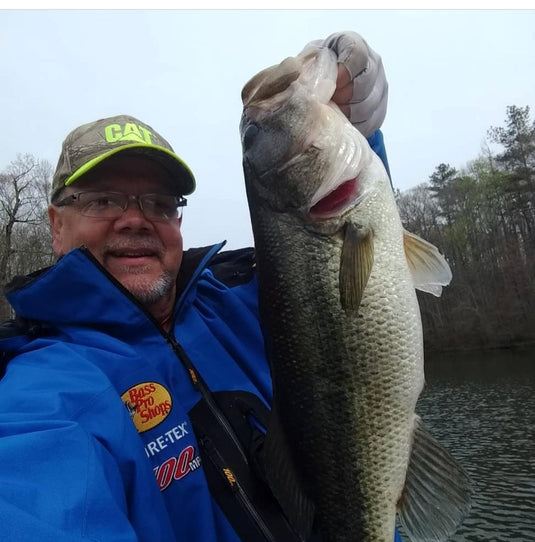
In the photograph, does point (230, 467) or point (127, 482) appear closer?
point (127, 482)

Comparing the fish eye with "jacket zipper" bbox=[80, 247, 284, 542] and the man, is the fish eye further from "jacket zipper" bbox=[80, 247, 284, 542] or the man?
"jacket zipper" bbox=[80, 247, 284, 542]

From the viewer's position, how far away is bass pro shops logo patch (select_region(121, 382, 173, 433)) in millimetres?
1912

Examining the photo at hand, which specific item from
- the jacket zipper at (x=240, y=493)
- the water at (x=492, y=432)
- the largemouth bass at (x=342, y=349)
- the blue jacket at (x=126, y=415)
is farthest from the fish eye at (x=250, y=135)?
the water at (x=492, y=432)

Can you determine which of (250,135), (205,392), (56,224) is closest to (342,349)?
(205,392)

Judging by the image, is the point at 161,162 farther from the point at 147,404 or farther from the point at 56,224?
the point at 147,404

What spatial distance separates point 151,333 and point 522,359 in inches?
1189

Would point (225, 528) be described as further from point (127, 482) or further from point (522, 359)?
point (522, 359)

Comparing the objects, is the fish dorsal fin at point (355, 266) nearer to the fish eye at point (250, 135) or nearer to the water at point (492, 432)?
the fish eye at point (250, 135)

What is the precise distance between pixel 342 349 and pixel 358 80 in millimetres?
1142

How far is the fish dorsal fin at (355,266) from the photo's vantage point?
1866mm

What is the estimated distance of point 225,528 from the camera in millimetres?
1873

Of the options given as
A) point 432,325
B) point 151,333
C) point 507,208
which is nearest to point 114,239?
point 151,333

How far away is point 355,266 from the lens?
1.88 m

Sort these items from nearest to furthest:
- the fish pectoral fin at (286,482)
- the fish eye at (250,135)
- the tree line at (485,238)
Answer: the fish pectoral fin at (286,482) → the fish eye at (250,135) → the tree line at (485,238)
